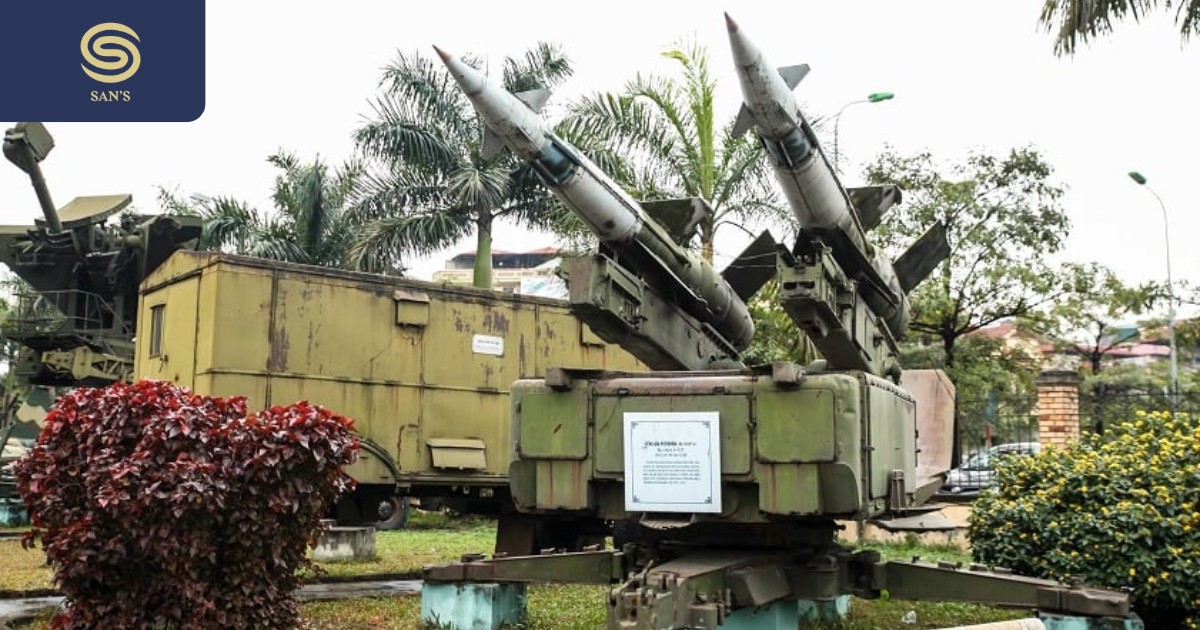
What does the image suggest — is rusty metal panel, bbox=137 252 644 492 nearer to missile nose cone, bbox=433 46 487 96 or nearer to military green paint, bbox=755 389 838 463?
missile nose cone, bbox=433 46 487 96

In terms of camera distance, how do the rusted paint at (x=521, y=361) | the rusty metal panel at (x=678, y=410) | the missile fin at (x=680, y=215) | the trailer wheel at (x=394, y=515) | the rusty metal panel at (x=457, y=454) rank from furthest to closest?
the trailer wheel at (x=394, y=515) < the rusted paint at (x=521, y=361) < the rusty metal panel at (x=457, y=454) < the missile fin at (x=680, y=215) < the rusty metal panel at (x=678, y=410)

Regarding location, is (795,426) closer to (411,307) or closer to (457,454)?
(457,454)

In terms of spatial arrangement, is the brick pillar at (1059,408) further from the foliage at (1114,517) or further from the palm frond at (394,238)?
the palm frond at (394,238)

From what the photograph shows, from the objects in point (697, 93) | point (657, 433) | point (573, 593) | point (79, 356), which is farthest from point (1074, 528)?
point (79, 356)

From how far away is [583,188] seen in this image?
7789mm

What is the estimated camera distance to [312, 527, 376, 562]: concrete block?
1136cm

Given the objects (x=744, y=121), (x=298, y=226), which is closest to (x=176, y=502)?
(x=744, y=121)

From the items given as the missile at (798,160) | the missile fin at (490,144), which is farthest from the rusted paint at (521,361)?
the missile at (798,160)

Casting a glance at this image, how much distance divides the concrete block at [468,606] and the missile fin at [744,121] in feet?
11.4

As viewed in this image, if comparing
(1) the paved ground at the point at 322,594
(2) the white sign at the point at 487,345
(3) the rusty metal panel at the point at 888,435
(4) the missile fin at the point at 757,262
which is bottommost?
(1) the paved ground at the point at 322,594

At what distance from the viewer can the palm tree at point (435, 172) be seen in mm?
18891

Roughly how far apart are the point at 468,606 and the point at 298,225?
51.7 ft

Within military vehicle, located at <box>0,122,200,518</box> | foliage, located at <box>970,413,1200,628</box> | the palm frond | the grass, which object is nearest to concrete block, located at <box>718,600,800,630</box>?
the grass

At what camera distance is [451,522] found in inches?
727
